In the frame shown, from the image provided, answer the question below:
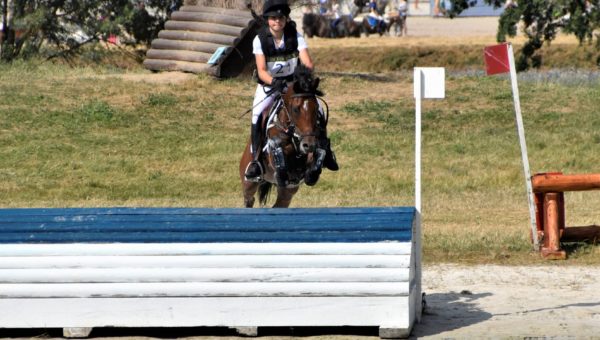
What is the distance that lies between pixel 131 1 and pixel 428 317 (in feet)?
72.8

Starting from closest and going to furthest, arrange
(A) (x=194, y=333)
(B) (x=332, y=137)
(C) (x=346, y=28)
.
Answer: (A) (x=194, y=333) < (B) (x=332, y=137) < (C) (x=346, y=28)

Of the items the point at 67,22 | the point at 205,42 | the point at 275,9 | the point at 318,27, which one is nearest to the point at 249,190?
the point at 275,9

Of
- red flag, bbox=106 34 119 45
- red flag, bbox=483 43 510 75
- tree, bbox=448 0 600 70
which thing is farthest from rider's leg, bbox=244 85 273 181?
red flag, bbox=106 34 119 45

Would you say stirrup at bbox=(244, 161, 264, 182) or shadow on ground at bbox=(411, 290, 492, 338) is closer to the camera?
shadow on ground at bbox=(411, 290, 492, 338)

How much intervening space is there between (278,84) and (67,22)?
737 inches

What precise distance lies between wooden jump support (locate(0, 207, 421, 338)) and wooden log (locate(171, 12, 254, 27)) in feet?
48.7

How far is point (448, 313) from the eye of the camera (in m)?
9.86

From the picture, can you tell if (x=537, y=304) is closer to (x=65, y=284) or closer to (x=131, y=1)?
(x=65, y=284)

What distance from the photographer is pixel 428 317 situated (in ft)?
31.8

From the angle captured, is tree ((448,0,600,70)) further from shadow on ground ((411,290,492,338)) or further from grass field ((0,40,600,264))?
shadow on ground ((411,290,492,338))

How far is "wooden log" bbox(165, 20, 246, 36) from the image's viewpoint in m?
23.8

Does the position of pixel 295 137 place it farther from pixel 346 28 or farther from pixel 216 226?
pixel 346 28

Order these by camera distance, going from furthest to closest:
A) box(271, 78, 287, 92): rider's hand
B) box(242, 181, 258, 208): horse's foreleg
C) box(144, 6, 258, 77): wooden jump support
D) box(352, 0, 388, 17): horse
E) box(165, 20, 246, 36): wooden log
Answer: box(352, 0, 388, 17): horse → box(165, 20, 246, 36): wooden log → box(144, 6, 258, 77): wooden jump support → box(242, 181, 258, 208): horse's foreleg → box(271, 78, 287, 92): rider's hand

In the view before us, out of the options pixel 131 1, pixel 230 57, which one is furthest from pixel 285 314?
pixel 131 1
